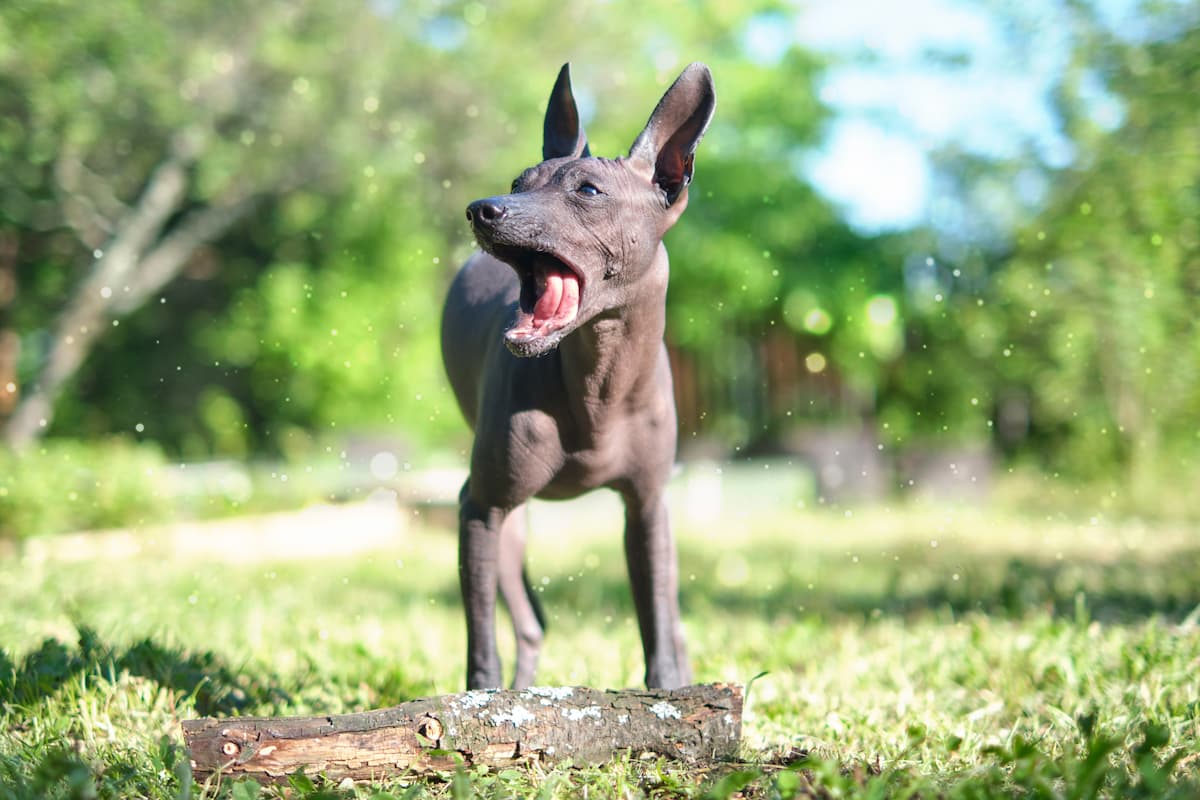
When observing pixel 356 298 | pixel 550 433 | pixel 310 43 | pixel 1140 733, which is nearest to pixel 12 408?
pixel 356 298

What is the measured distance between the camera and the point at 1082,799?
207cm

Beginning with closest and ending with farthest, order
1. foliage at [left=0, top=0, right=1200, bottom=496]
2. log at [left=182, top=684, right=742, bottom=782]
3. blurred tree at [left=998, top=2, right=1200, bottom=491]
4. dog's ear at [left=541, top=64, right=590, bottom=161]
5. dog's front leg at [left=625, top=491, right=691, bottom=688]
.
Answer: log at [left=182, top=684, right=742, bottom=782] < dog's ear at [left=541, top=64, right=590, bottom=161] < dog's front leg at [left=625, top=491, right=691, bottom=688] < blurred tree at [left=998, top=2, right=1200, bottom=491] < foliage at [left=0, top=0, right=1200, bottom=496]

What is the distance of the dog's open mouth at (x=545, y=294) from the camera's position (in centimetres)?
242

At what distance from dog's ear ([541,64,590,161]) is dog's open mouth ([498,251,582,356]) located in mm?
550

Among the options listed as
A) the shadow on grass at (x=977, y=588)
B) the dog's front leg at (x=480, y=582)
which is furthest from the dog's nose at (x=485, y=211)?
the shadow on grass at (x=977, y=588)

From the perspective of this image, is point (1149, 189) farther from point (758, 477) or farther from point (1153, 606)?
point (758, 477)

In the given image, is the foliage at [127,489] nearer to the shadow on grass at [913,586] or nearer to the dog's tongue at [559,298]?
the shadow on grass at [913,586]

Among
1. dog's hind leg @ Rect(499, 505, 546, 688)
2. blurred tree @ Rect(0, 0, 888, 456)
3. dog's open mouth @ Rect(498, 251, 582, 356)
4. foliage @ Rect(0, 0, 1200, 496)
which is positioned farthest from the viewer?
blurred tree @ Rect(0, 0, 888, 456)

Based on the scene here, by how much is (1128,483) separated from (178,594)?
9095 millimetres

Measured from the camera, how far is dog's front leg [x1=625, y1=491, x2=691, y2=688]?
317 cm

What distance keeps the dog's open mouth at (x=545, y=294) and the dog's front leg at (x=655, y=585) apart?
2.89 feet

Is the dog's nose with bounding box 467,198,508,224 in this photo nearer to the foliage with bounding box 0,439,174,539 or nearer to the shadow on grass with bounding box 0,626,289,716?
the shadow on grass with bounding box 0,626,289,716

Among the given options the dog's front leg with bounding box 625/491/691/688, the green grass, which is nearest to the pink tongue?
the dog's front leg with bounding box 625/491/691/688

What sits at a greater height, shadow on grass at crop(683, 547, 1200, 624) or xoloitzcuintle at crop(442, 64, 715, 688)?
xoloitzcuintle at crop(442, 64, 715, 688)
